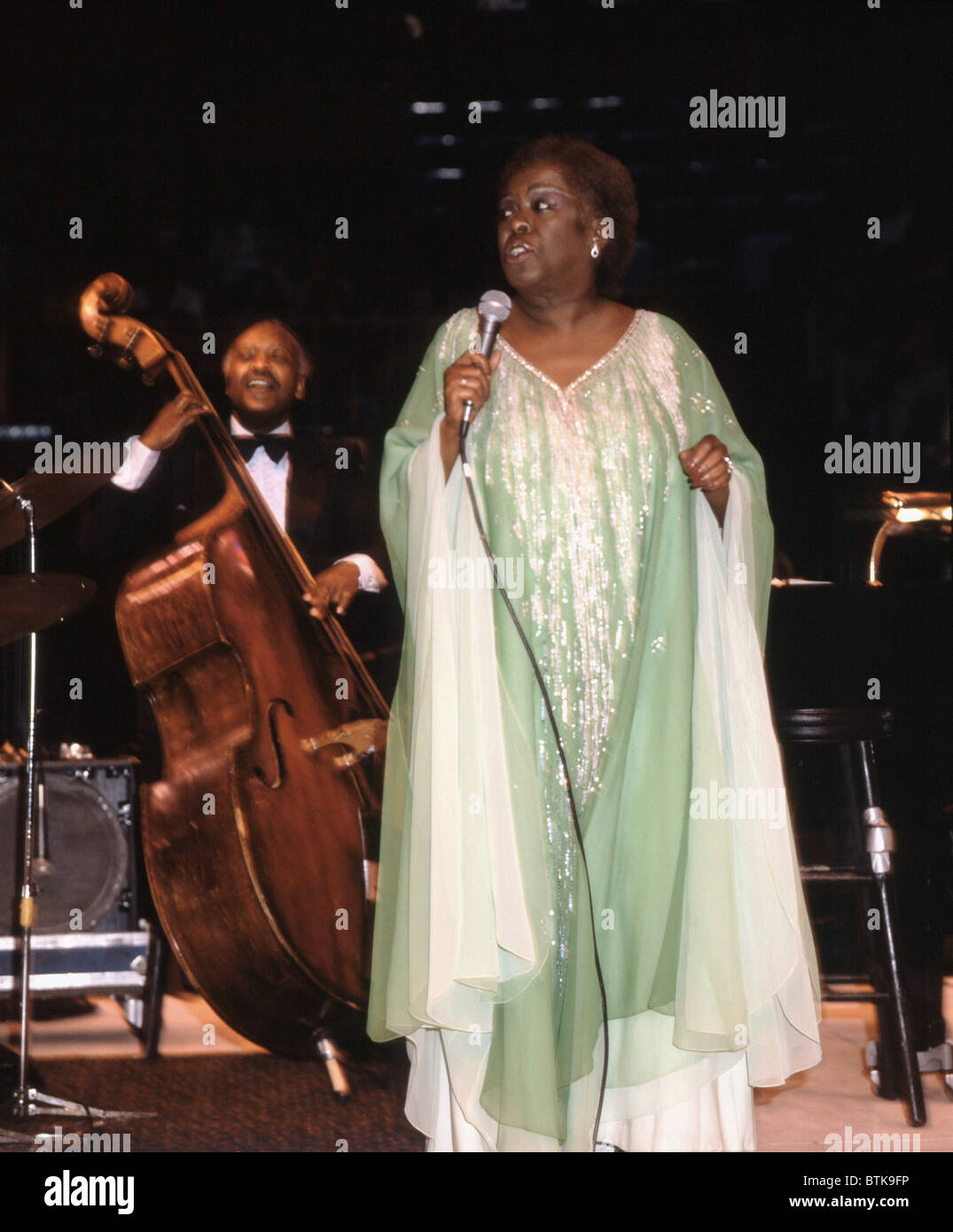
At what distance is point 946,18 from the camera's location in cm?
409

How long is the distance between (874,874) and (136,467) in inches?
81.2

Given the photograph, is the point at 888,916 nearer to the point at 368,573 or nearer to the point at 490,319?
the point at 368,573

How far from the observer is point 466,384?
2336 millimetres

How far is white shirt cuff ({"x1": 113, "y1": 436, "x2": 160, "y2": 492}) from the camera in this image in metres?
3.72

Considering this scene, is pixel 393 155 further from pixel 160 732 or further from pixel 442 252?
pixel 160 732

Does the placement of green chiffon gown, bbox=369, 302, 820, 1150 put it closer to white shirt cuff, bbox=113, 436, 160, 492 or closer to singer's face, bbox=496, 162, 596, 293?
singer's face, bbox=496, 162, 596, 293

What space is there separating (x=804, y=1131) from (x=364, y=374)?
2421 mm

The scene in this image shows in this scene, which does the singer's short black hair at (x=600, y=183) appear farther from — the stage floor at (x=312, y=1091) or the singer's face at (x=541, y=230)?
the stage floor at (x=312, y=1091)

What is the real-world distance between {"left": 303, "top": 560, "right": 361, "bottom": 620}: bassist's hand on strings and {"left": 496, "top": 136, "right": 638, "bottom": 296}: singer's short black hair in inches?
40.6

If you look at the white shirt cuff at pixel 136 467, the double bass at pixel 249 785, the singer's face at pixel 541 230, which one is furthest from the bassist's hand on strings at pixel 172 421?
the singer's face at pixel 541 230

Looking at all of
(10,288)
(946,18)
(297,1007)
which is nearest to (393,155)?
(10,288)

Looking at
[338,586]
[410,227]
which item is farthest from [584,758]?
[410,227]

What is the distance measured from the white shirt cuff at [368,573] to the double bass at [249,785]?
401mm

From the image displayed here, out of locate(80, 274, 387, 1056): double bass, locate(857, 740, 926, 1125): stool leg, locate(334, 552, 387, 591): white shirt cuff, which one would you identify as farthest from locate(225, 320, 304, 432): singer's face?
locate(857, 740, 926, 1125): stool leg
